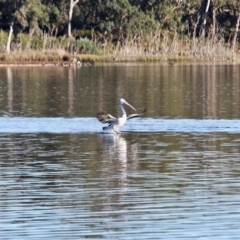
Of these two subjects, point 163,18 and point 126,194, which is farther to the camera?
point 163,18

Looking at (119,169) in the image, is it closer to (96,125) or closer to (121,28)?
(96,125)

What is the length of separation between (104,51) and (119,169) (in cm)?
5873

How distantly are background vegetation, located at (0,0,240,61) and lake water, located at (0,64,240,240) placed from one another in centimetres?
3609

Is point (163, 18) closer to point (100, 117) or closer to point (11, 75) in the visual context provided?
point (11, 75)

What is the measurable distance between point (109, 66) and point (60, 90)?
2591 centimetres

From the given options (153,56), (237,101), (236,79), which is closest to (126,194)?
(237,101)

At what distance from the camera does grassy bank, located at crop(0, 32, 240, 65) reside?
72.4 metres

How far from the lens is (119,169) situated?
19.1 metres

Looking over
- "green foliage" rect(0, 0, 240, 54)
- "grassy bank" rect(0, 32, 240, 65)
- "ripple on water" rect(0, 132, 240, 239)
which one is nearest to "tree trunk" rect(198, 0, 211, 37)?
"green foliage" rect(0, 0, 240, 54)

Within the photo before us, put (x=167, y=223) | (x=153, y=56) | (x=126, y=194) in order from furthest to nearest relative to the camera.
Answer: (x=153, y=56), (x=126, y=194), (x=167, y=223)

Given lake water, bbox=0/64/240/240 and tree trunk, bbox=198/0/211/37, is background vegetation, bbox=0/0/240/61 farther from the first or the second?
lake water, bbox=0/64/240/240

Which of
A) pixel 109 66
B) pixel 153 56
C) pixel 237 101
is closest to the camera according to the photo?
pixel 237 101

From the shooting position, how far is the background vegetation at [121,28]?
75.8 m

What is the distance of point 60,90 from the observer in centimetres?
4484
